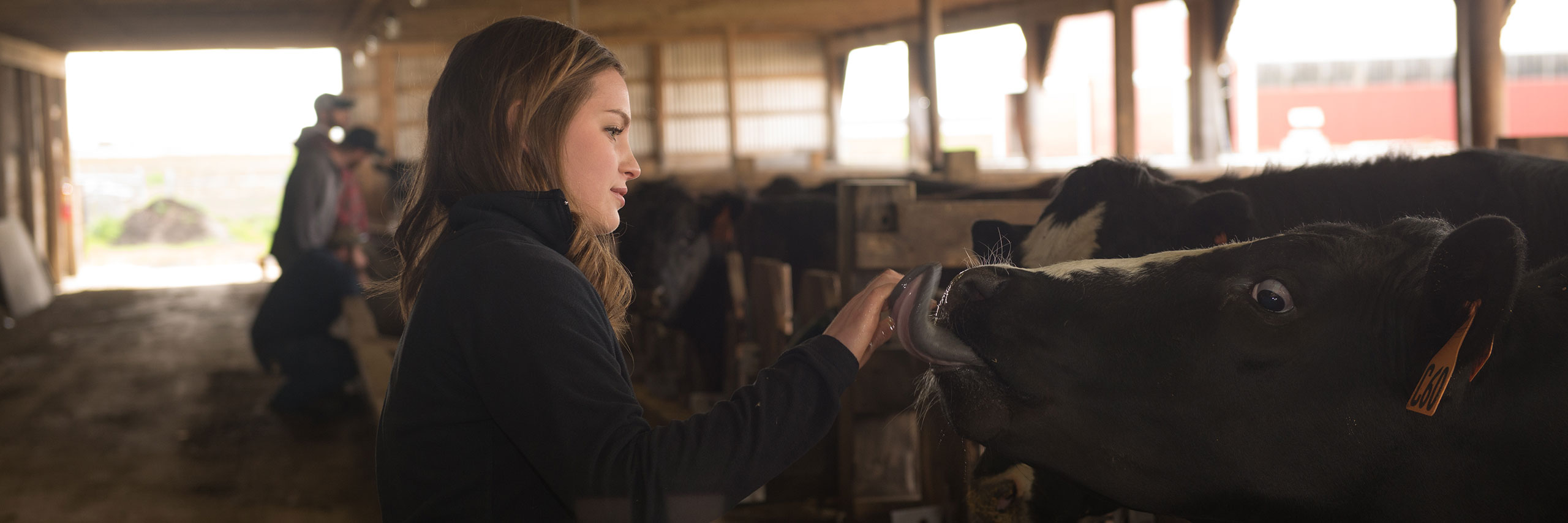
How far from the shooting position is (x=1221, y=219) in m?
1.88

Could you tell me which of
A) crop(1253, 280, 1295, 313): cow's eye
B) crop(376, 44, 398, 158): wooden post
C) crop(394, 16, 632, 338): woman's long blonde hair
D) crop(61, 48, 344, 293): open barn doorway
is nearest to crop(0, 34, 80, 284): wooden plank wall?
crop(376, 44, 398, 158): wooden post

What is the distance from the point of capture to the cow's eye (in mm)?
1240

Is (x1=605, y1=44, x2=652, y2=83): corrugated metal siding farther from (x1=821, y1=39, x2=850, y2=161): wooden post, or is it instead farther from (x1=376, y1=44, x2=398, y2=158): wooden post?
(x1=376, y1=44, x2=398, y2=158): wooden post

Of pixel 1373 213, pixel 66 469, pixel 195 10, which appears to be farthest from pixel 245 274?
pixel 1373 213

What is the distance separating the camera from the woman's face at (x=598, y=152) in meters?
1.38

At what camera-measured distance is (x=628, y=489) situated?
114 centimetres

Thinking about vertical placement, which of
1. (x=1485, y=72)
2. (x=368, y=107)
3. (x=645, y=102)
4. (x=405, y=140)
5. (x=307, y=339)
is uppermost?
(x=645, y=102)

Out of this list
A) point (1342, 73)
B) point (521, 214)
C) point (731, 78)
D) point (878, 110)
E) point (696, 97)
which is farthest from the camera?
point (878, 110)

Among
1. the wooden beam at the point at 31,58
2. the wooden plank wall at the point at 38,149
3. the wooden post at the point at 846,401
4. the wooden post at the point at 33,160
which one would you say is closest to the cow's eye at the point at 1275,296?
the wooden post at the point at 846,401

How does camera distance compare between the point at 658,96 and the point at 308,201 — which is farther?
the point at 658,96

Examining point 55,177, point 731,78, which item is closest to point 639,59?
point 731,78

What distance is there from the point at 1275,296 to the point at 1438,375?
0.19 meters

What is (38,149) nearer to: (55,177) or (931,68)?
(55,177)

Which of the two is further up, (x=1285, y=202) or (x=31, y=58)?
(x=31, y=58)
